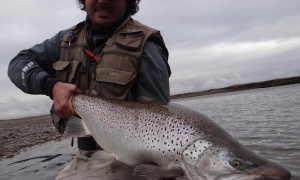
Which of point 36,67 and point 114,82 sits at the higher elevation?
point 36,67

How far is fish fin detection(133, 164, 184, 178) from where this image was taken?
2898 mm

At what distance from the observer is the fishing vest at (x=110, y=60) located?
13.4 feet

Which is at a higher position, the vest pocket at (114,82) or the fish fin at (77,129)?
the vest pocket at (114,82)

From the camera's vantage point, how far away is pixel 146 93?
3992 millimetres

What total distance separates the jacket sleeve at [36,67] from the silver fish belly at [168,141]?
1.75 ft

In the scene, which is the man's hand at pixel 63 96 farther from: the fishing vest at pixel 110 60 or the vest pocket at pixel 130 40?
the vest pocket at pixel 130 40

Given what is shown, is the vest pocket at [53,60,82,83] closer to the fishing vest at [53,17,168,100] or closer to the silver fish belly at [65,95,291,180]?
the fishing vest at [53,17,168,100]

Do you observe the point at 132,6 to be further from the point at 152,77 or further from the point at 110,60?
the point at 152,77

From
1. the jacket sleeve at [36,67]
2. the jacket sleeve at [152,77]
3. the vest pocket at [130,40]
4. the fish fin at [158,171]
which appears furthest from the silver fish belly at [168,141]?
the vest pocket at [130,40]

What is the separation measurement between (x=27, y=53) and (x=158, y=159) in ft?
8.76

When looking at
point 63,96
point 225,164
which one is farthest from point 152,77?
point 225,164

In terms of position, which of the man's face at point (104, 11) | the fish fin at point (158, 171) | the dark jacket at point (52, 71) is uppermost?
the man's face at point (104, 11)

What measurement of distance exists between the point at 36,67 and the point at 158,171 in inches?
94.9

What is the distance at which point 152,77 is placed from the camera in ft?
13.1
